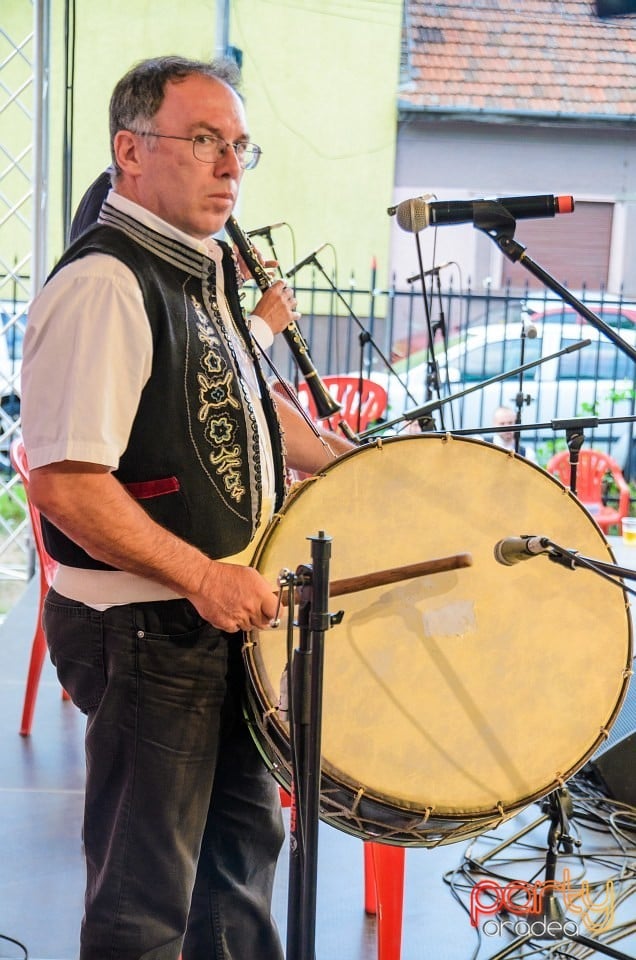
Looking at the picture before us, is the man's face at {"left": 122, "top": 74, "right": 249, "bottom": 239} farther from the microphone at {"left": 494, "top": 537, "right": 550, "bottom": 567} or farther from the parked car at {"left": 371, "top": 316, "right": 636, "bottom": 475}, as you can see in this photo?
the parked car at {"left": 371, "top": 316, "right": 636, "bottom": 475}

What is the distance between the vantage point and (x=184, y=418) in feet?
4.49

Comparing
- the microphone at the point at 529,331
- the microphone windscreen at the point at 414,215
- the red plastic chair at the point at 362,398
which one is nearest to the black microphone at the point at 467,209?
the microphone windscreen at the point at 414,215

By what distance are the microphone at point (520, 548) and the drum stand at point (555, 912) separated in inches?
39.1

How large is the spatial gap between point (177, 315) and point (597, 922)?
5.26 ft

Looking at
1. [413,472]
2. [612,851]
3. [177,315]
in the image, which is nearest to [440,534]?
[413,472]

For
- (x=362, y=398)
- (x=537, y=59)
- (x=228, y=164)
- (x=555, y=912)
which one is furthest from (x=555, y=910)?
(x=537, y=59)

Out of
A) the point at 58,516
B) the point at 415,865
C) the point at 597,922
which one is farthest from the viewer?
the point at 415,865

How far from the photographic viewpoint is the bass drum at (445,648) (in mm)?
1438

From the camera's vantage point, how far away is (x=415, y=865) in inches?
96.8

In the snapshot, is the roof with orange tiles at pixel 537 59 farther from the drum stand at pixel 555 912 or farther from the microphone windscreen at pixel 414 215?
the drum stand at pixel 555 912

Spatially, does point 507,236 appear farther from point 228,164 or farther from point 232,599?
point 232,599

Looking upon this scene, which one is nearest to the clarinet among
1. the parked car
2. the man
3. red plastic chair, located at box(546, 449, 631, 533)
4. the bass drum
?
the man

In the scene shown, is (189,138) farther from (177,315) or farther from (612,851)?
(612,851)

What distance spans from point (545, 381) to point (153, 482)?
6337 mm
